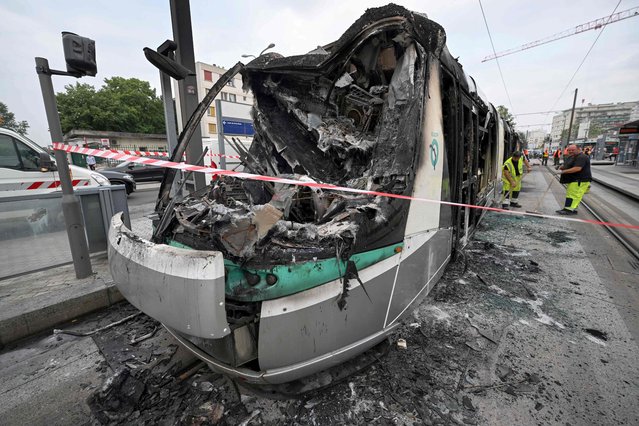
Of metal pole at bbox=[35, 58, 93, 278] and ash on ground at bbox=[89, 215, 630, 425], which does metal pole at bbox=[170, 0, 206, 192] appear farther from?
ash on ground at bbox=[89, 215, 630, 425]

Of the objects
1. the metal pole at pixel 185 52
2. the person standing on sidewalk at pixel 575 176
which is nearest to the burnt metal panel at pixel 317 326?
the metal pole at pixel 185 52

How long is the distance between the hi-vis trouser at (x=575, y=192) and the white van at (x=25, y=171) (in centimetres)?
995

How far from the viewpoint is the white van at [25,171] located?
4.71 metres

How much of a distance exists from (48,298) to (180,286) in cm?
269

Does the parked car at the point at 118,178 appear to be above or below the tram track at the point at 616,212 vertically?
above

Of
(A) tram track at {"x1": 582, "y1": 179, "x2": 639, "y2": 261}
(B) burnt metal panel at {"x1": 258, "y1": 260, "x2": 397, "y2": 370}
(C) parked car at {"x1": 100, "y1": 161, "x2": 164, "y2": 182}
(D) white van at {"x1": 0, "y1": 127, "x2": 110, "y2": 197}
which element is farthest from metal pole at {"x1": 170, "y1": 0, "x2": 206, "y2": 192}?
(C) parked car at {"x1": 100, "y1": 161, "x2": 164, "y2": 182}

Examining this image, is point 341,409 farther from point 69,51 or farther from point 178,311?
point 69,51

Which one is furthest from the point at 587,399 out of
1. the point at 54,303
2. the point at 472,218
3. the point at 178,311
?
the point at 54,303

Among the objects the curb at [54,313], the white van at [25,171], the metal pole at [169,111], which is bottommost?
the curb at [54,313]

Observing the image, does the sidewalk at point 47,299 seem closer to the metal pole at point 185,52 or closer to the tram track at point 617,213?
the metal pole at point 185,52

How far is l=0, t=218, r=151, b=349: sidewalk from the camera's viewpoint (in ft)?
8.94

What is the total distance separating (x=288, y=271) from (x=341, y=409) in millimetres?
1030

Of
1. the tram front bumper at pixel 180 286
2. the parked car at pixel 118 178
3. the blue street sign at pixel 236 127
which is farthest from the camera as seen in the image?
the parked car at pixel 118 178

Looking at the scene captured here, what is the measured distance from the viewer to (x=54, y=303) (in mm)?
2902
